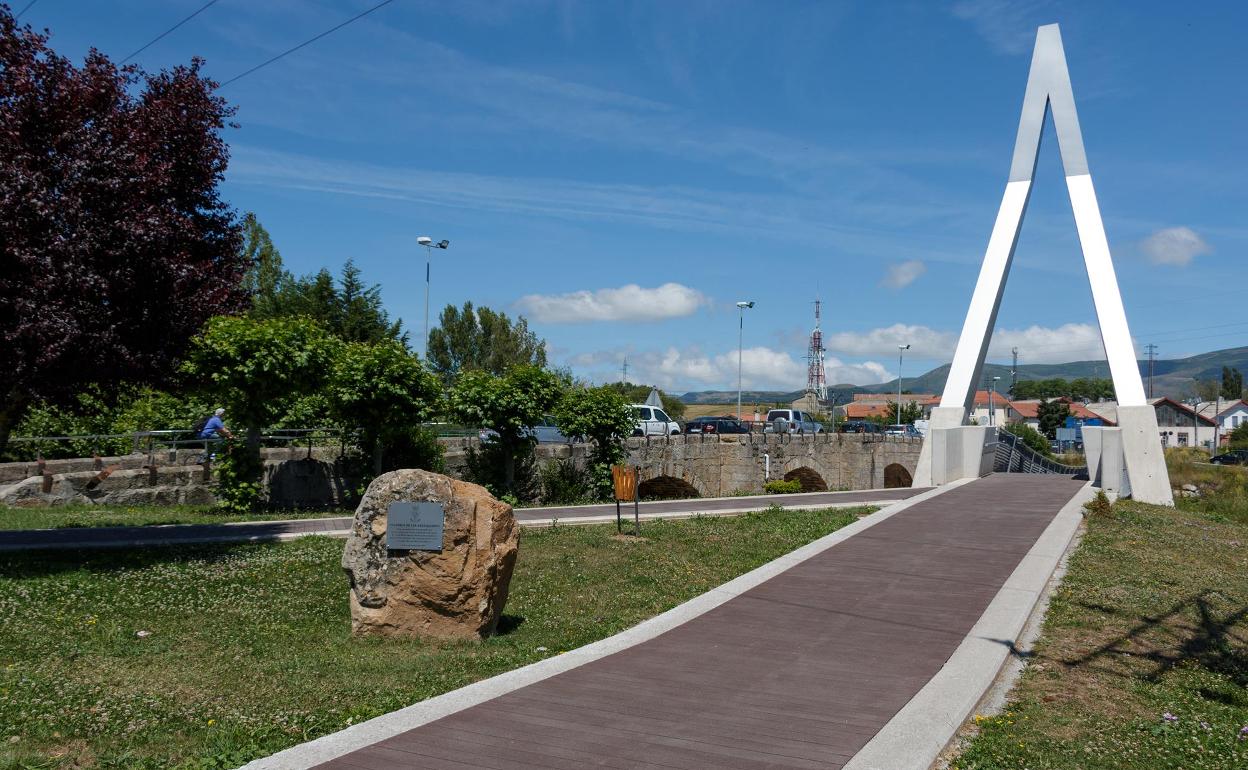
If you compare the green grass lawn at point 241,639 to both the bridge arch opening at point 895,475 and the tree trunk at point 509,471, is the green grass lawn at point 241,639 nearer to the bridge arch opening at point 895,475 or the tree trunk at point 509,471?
the tree trunk at point 509,471

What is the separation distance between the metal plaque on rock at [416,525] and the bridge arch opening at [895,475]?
3060 cm

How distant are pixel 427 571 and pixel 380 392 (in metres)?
10.8

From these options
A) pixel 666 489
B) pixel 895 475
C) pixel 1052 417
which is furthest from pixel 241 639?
pixel 1052 417

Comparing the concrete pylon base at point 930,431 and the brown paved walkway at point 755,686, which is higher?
the concrete pylon base at point 930,431

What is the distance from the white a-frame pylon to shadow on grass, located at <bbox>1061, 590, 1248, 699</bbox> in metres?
13.6

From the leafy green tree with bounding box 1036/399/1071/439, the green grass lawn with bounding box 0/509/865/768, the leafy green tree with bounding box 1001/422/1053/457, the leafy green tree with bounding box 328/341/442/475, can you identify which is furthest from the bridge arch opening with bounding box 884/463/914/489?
A: the leafy green tree with bounding box 1036/399/1071/439

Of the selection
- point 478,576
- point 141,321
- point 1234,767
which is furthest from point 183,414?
point 1234,767

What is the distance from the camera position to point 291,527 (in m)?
14.8

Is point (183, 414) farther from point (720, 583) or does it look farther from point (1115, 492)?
point (1115, 492)

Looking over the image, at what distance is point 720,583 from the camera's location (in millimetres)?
10773

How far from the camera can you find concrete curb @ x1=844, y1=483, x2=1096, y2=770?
5.40 meters

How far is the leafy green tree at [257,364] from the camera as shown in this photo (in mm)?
16328

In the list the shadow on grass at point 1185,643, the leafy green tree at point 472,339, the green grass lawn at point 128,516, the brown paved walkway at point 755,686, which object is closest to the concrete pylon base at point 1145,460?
the brown paved walkway at point 755,686

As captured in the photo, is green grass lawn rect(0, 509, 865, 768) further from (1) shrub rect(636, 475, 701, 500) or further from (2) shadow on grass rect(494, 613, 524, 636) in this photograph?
(1) shrub rect(636, 475, 701, 500)
